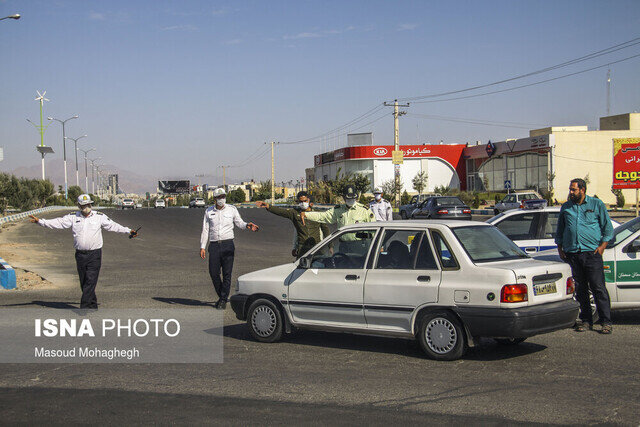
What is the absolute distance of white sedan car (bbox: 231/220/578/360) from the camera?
6.85 meters

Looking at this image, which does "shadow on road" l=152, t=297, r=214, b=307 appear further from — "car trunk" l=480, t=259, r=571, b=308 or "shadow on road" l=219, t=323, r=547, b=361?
"car trunk" l=480, t=259, r=571, b=308

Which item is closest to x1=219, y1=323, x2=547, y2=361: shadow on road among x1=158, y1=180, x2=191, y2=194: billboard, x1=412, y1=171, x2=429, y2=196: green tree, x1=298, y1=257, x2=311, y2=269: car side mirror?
x1=298, y1=257, x2=311, y2=269: car side mirror

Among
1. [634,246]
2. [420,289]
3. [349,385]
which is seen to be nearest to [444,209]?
[634,246]

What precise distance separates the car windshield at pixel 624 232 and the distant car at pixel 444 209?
2586cm

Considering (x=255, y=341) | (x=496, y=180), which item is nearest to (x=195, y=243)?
(x=255, y=341)

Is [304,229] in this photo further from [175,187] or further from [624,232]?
[175,187]

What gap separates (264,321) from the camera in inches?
326

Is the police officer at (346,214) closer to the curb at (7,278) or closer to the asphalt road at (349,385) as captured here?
the asphalt road at (349,385)

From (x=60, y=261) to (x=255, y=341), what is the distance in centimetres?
1489

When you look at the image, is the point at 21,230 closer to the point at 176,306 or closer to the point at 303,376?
the point at 176,306

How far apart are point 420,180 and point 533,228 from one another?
240ft

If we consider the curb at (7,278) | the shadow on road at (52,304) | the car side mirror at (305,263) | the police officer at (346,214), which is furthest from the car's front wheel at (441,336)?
the curb at (7,278)

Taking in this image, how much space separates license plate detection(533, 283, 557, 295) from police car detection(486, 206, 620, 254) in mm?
3899

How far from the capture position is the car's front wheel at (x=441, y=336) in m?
6.98
